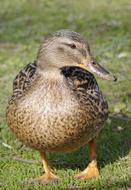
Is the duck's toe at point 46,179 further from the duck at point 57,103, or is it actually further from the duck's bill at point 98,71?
the duck's bill at point 98,71

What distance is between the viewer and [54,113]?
5.43 metres

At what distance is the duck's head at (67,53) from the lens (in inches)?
217

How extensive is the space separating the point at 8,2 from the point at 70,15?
5.24 ft

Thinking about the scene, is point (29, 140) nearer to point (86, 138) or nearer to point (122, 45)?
point (86, 138)

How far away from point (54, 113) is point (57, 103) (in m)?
0.09

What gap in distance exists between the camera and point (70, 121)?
5.45m

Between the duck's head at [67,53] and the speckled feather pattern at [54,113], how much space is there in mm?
99

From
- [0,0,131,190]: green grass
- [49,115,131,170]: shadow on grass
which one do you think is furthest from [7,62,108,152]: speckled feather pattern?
[49,115,131,170]: shadow on grass

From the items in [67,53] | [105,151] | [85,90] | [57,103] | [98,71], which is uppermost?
[67,53]

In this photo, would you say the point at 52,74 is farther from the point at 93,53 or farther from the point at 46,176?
the point at 93,53

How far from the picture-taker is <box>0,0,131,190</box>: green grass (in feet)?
19.4

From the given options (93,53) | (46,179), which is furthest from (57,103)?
(93,53)

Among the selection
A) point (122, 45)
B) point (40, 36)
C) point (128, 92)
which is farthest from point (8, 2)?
point (128, 92)

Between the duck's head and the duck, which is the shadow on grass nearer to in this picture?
the duck
